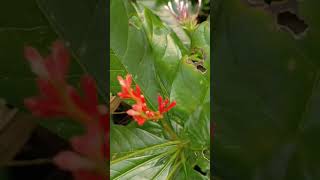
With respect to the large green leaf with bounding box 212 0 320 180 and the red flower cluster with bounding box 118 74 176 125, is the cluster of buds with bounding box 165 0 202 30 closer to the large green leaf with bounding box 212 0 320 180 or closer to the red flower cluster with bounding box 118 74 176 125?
the red flower cluster with bounding box 118 74 176 125

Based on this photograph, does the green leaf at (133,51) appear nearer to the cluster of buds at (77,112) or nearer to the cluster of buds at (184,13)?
the cluster of buds at (77,112)

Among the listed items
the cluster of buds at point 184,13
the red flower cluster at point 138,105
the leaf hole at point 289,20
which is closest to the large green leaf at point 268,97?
the leaf hole at point 289,20

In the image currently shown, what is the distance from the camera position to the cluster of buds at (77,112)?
49cm

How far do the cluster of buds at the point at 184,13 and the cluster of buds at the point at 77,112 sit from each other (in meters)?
0.52

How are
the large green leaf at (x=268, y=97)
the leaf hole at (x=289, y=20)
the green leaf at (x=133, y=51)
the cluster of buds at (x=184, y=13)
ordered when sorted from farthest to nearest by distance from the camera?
the cluster of buds at (x=184, y=13)
the green leaf at (x=133, y=51)
the leaf hole at (x=289, y=20)
the large green leaf at (x=268, y=97)

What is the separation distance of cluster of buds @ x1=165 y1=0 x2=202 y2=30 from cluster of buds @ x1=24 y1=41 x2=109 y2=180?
52 centimetres

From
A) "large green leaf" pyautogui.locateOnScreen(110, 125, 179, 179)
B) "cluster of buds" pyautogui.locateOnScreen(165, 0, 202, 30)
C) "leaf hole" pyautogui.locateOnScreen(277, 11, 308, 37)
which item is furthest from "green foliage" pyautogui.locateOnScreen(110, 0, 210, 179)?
"cluster of buds" pyautogui.locateOnScreen(165, 0, 202, 30)

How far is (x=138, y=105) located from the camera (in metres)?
0.69

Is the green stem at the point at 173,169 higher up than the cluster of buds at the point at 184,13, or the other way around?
the cluster of buds at the point at 184,13

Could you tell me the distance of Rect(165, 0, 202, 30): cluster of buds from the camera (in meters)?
1.04

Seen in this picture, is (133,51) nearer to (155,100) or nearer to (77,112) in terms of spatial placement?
(155,100)

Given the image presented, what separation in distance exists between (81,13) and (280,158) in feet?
0.91

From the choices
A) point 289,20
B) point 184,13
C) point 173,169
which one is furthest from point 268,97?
point 184,13

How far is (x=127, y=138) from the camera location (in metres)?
0.76
